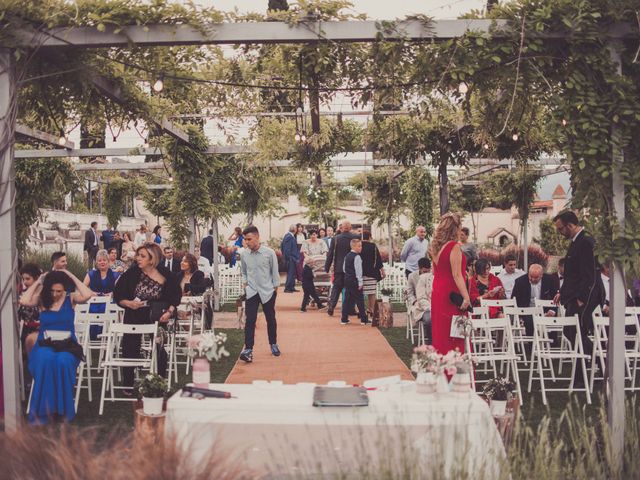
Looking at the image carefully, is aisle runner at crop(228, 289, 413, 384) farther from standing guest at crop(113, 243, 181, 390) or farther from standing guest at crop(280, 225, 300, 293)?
standing guest at crop(280, 225, 300, 293)

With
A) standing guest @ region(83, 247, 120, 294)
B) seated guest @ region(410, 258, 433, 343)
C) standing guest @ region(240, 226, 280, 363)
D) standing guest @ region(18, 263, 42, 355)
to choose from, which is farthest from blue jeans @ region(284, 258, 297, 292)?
standing guest @ region(18, 263, 42, 355)

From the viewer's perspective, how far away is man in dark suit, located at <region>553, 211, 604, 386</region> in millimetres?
7594

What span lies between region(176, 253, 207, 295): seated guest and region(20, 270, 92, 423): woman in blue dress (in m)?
3.00

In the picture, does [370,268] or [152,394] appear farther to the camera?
[370,268]

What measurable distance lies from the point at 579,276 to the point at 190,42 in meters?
4.24

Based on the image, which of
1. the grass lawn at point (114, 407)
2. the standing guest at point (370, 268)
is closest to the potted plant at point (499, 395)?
the grass lawn at point (114, 407)

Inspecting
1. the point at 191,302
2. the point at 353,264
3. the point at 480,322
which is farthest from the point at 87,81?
the point at 353,264

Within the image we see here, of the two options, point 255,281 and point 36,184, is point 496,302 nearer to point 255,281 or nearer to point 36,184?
point 255,281

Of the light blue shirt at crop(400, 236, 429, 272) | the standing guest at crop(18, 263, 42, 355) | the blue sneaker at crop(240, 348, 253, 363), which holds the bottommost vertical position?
the blue sneaker at crop(240, 348, 253, 363)

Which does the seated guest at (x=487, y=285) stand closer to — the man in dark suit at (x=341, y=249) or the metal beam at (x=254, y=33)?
the metal beam at (x=254, y=33)

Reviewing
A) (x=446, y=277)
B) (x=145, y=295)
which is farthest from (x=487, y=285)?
(x=145, y=295)

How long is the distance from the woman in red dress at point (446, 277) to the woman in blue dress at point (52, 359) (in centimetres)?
291

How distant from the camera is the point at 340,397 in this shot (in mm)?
4176

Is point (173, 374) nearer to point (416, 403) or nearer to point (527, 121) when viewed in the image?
point (527, 121)
